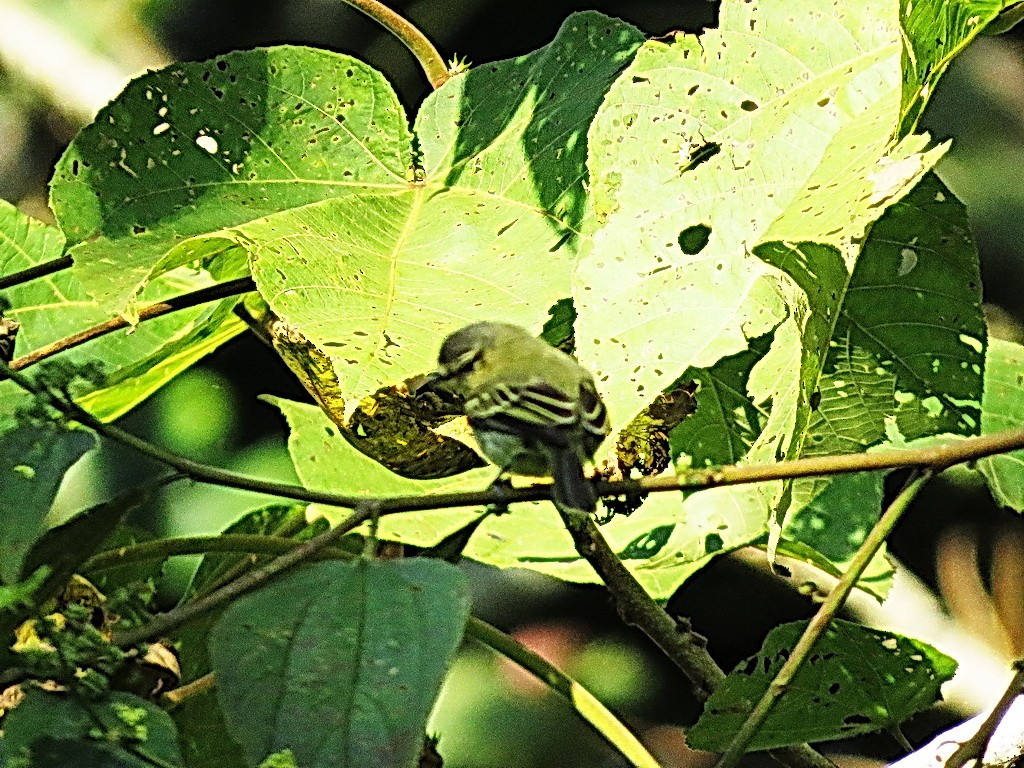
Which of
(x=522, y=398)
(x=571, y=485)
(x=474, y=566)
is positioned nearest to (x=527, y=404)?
(x=522, y=398)

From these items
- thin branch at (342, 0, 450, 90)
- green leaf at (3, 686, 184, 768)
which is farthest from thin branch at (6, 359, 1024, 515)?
thin branch at (342, 0, 450, 90)

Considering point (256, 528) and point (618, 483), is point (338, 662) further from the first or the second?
point (256, 528)

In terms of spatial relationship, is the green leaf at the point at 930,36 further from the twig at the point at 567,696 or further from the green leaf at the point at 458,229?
the twig at the point at 567,696

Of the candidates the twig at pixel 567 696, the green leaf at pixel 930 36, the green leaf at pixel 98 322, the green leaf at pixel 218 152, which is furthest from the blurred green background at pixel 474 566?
the green leaf at pixel 930 36

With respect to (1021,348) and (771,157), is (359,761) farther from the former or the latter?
(1021,348)

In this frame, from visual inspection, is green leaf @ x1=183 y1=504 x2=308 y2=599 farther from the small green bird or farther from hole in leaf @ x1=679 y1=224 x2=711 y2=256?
hole in leaf @ x1=679 y1=224 x2=711 y2=256

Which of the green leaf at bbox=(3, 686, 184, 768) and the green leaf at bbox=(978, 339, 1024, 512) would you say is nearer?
the green leaf at bbox=(3, 686, 184, 768)

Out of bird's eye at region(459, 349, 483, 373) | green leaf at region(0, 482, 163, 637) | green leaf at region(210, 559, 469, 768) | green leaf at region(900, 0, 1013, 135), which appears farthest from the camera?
bird's eye at region(459, 349, 483, 373)
